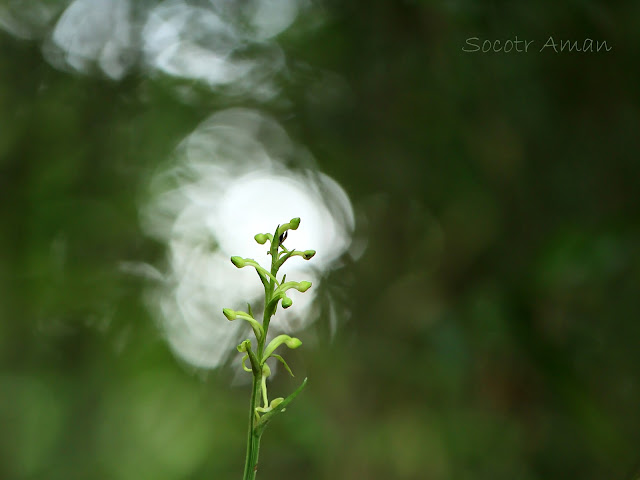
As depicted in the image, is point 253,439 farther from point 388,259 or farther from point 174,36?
point 174,36

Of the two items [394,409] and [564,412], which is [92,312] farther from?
[564,412]

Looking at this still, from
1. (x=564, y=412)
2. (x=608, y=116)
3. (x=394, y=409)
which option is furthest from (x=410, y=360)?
(x=608, y=116)

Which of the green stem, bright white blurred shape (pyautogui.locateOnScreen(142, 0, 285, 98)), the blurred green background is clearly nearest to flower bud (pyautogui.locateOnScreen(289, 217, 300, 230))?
the green stem

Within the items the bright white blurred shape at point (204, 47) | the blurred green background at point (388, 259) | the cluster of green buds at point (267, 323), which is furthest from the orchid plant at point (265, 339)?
the bright white blurred shape at point (204, 47)

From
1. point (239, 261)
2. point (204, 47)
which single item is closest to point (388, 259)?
point (204, 47)

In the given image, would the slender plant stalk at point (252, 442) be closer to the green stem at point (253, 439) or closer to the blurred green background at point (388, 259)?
the green stem at point (253, 439)
